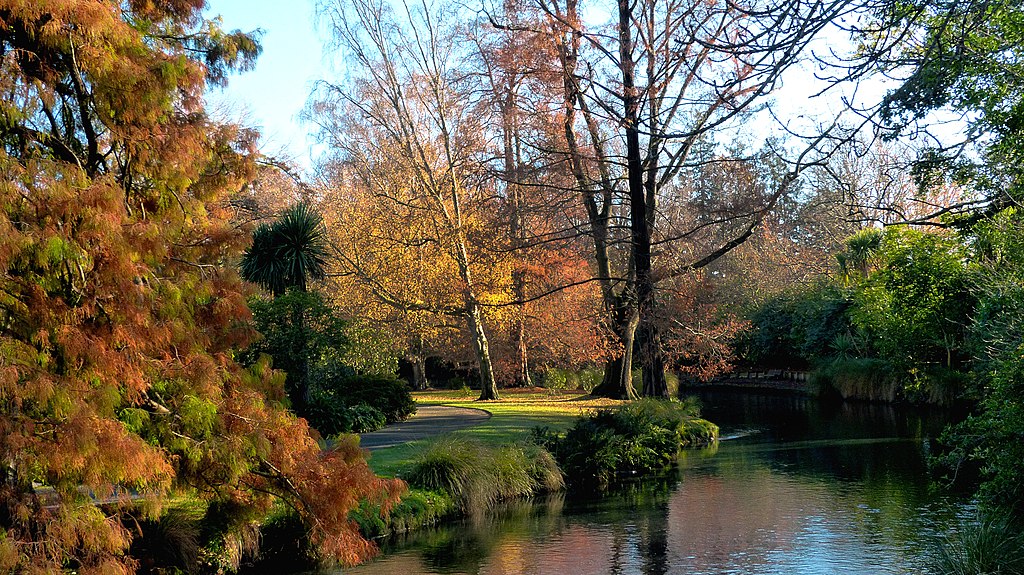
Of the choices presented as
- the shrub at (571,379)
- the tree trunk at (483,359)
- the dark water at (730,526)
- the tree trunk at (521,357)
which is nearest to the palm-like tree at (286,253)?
the tree trunk at (483,359)

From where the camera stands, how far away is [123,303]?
786cm

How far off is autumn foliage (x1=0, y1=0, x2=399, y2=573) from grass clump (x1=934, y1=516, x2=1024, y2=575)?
5.66 metres

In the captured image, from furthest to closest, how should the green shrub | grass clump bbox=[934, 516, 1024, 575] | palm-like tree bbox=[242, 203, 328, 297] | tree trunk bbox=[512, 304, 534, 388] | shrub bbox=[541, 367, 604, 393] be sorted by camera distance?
the green shrub < tree trunk bbox=[512, 304, 534, 388] < shrub bbox=[541, 367, 604, 393] < palm-like tree bbox=[242, 203, 328, 297] < grass clump bbox=[934, 516, 1024, 575]

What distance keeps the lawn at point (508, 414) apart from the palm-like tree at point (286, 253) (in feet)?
20.0

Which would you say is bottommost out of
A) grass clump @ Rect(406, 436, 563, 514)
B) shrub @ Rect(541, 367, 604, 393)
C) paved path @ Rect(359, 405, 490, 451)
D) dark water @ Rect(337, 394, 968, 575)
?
dark water @ Rect(337, 394, 968, 575)

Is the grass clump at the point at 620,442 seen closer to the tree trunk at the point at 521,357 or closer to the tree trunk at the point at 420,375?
the tree trunk at the point at 521,357

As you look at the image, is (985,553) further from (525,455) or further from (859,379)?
(859,379)

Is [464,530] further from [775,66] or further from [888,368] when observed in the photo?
[888,368]

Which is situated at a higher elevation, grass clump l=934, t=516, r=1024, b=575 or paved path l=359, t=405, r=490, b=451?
paved path l=359, t=405, r=490, b=451

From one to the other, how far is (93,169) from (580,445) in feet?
37.1

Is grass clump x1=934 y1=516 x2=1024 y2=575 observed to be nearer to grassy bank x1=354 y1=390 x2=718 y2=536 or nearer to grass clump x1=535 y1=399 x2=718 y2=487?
grassy bank x1=354 y1=390 x2=718 y2=536

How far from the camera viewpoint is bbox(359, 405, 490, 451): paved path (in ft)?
60.4

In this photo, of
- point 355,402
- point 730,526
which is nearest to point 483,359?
point 355,402

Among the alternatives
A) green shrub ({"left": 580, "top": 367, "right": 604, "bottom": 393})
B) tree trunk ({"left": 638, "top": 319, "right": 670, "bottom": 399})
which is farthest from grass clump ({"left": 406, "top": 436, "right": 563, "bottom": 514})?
green shrub ({"left": 580, "top": 367, "right": 604, "bottom": 393})
